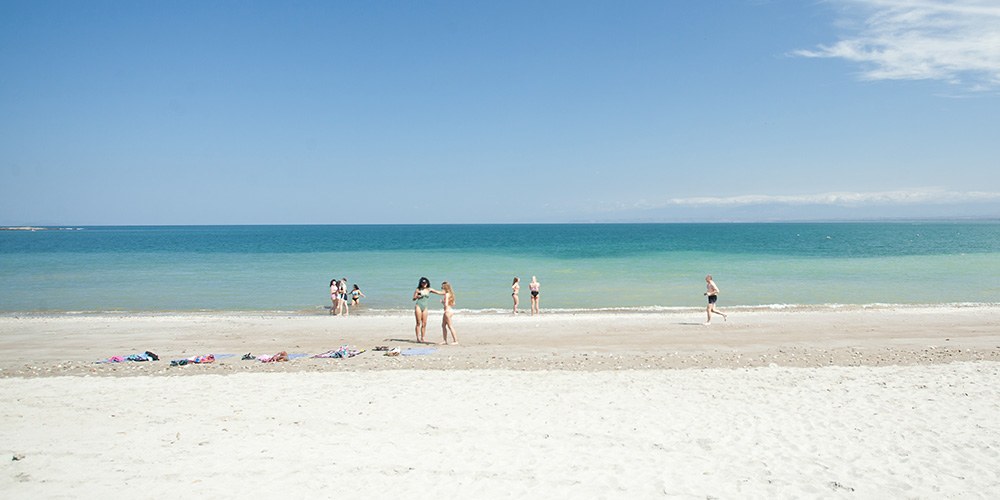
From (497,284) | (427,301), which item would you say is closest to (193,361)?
(427,301)

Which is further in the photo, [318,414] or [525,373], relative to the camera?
[525,373]

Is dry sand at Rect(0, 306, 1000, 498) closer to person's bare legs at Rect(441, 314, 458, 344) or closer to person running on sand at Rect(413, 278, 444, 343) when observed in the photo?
person's bare legs at Rect(441, 314, 458, 344)

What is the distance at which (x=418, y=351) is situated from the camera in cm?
1340

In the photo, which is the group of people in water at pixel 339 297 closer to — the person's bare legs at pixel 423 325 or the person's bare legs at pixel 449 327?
the person's bare legs at pixel 423 325

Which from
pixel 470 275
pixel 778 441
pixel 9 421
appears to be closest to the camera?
pixel 778 441

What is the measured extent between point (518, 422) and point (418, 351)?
5831 millimetres

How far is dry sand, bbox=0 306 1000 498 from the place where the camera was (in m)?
6.05

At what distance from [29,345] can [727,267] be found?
37972 mm

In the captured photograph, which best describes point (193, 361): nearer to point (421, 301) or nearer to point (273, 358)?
point (273, 358)

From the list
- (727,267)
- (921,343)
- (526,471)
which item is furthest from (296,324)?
(727,267)

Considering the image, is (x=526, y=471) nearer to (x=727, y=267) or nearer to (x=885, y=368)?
(x=885, y=368)

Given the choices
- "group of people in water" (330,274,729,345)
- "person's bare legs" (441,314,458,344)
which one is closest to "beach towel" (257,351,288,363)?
"group of people in water" (330,274,729,345)

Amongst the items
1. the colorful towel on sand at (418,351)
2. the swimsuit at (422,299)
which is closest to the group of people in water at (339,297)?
the swimsuit at (422,299)

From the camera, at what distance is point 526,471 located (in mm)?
6340
